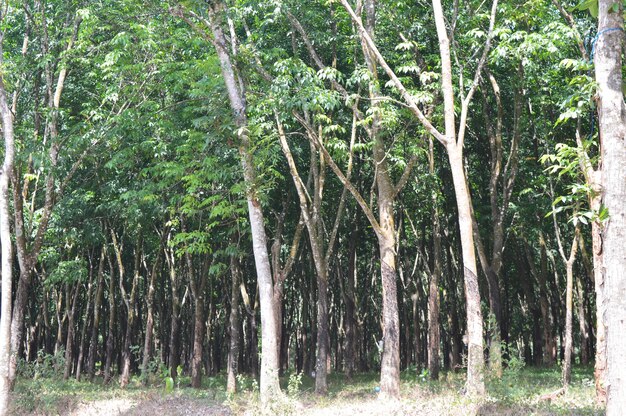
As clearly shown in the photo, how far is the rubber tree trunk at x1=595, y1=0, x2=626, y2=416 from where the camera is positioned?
5.62 m

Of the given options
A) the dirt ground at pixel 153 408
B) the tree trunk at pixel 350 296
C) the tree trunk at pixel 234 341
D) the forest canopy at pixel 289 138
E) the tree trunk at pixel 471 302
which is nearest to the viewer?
A: the tree trunk at pixel 471 302

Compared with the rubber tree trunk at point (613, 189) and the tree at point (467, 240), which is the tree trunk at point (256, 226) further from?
the rubber tree trunk at point (613, 189)

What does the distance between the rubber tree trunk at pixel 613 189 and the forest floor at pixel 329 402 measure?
15.8 ft

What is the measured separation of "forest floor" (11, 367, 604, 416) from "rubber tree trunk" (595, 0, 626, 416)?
4808mm

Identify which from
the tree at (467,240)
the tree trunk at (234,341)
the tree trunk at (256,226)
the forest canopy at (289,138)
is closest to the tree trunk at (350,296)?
the forest canopy at (289,138)

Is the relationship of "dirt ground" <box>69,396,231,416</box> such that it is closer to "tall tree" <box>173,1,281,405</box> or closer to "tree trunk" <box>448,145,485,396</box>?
"tall tree" <box>173,1,281,405</box>

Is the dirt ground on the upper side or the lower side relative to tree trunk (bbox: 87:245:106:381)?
lower

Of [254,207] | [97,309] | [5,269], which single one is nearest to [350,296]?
[97,309]

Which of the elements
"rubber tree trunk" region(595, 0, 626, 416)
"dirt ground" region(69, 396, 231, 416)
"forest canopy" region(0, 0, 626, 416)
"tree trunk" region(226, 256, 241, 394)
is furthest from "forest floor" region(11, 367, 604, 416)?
"rubber tree trunk" region(595, 0, 626, 416)

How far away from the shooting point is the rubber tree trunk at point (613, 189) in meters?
5.62

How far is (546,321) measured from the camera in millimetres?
25328

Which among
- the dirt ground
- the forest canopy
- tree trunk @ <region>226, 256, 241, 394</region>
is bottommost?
the dirt ground

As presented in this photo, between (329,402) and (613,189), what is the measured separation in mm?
10501

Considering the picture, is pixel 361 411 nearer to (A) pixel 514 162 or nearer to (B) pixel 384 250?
(B) pixel 384 250
